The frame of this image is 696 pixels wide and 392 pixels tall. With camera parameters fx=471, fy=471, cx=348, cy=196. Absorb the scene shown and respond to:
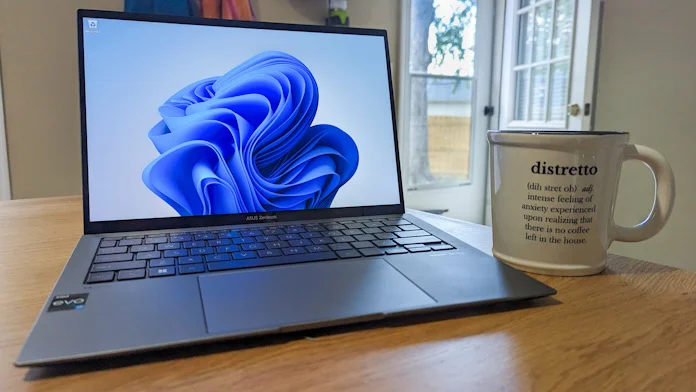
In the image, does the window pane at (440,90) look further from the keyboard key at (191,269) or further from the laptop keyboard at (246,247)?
the keyboard key at (191,269)

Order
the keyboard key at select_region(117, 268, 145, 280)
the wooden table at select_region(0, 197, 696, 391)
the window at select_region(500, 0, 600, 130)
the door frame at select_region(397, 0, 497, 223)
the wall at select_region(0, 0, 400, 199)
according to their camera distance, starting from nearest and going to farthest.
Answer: the wooden table at select_region(0, 197, 696, 391)
the keyboard key at select_region(117, 268, 145, 280)
the wall at select_region(0, 0, 400, 199)
the window at select_region(500, 0, 600, 130)
the door frame at select_region(397, 0, 497, 223)

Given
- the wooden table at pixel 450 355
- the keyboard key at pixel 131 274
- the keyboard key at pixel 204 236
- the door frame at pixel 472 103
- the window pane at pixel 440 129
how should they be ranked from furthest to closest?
the window pane at pixel 440 129
the door frame at pixel 472 103
the keyboard key at pixel 204 236
the keyboard key at pixel 131 274
the wooden table at pixel 450 355

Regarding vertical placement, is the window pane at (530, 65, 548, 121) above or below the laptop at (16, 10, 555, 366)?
above

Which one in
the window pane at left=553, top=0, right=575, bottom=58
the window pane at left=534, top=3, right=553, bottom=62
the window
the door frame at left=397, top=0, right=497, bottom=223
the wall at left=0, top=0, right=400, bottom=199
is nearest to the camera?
the wall at left=0, top=0, right=400, bottom=199

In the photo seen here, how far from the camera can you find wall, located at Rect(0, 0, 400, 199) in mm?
1526

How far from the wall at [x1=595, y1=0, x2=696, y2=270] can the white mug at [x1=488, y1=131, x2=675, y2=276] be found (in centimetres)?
143

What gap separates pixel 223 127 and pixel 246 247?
156 mm

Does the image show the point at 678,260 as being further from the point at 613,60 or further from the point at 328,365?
the point at 328,365

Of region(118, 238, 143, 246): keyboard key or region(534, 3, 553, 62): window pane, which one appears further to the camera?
region(534, 3, 553, 62): window pane

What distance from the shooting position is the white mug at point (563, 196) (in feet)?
1.27

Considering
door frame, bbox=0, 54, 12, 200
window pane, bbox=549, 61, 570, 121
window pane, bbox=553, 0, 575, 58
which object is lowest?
door frame, bbox=0, 54, 12, 200

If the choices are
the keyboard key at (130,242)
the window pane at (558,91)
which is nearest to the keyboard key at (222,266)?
the keyboard key at (130,242)

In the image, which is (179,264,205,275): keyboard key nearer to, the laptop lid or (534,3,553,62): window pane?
the laptop lid

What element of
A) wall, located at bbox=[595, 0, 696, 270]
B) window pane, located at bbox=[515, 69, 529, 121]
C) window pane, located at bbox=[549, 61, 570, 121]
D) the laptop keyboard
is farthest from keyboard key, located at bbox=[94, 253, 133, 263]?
window pane, located at bbox=[515, 69, 529, 121]
